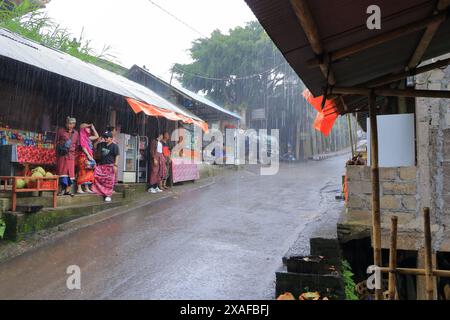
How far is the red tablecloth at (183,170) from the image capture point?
44.9ft

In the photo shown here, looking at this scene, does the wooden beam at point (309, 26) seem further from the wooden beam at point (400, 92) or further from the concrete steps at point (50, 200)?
the concrete steps at point (50, 200)

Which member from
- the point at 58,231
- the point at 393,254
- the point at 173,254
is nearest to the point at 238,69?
the point at 58,231

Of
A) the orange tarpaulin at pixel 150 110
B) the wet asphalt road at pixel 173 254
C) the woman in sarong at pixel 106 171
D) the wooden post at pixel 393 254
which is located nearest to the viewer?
the wooden post at pixel 393 254

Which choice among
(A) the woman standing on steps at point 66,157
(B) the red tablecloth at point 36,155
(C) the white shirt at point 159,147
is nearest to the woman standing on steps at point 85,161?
(A) the woman standing on steps at point 66,157

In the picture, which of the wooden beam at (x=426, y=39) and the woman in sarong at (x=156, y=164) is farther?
the woman in sarong at (x=156, y=164)

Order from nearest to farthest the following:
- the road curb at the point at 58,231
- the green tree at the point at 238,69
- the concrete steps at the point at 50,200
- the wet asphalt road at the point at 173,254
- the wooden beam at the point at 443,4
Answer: the wooden beam at the point at 443,4 → the wet asphalt road at the point at 173,254 → the road curb at the point at 58,231 → the concrete steps at the point at 50,200 → the green tree at the point at 238,69

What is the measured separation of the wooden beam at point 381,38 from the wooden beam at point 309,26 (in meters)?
0.08

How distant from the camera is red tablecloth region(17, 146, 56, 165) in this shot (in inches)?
313

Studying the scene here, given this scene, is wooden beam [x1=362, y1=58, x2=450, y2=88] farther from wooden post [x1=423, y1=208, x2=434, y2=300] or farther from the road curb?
the road curb

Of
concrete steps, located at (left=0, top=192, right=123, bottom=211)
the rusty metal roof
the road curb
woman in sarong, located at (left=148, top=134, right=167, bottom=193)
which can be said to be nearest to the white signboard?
the rusty metal roof

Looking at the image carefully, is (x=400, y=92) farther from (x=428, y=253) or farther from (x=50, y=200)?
(x=50, y=200)
